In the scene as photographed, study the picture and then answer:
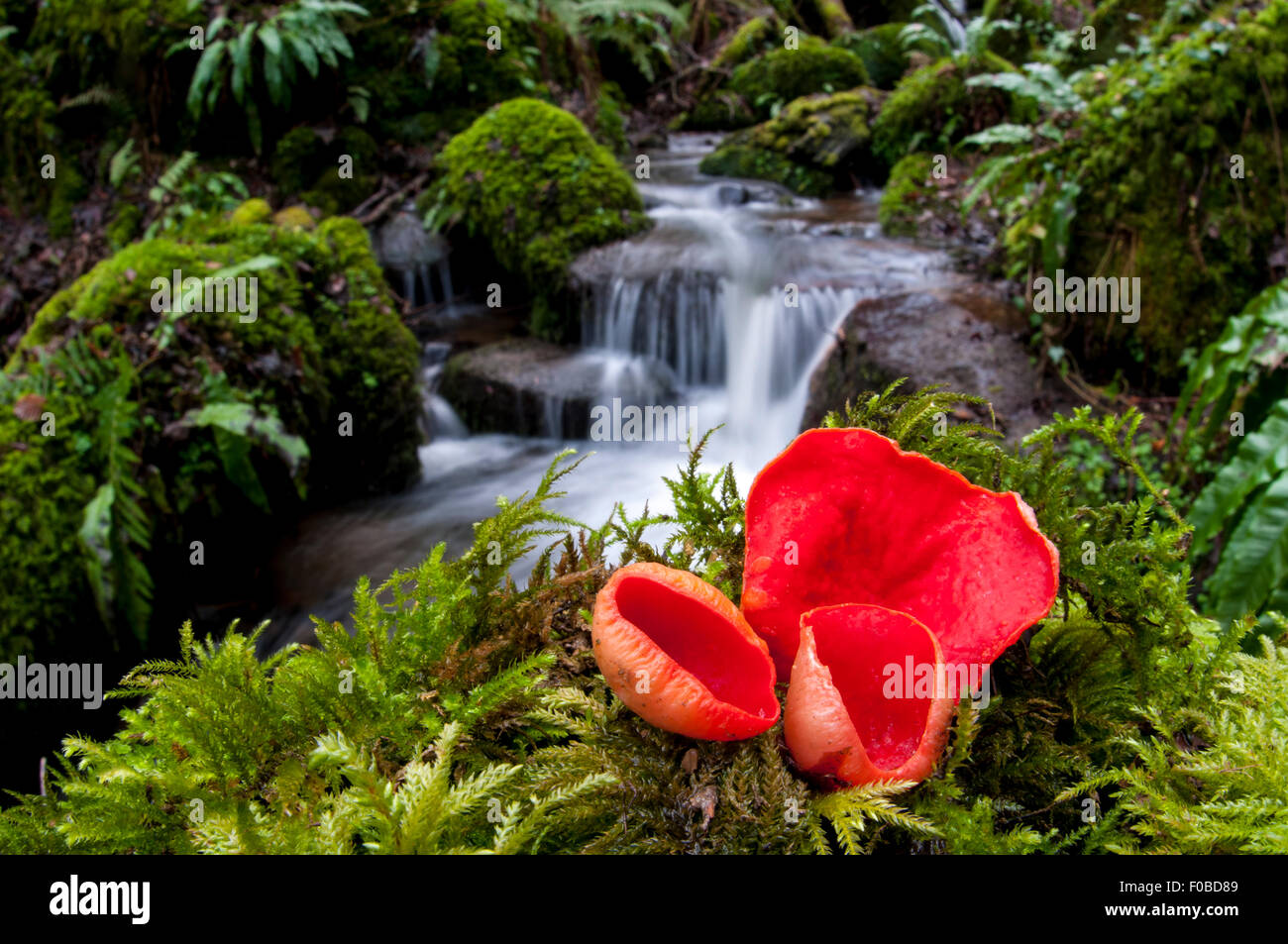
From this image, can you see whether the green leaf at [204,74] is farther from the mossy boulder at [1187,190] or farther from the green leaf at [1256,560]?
the green leaf at [1256,560]

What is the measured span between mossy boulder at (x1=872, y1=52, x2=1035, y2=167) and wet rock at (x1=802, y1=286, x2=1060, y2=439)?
12.9ft

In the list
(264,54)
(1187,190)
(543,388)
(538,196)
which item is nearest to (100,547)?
(543,388)

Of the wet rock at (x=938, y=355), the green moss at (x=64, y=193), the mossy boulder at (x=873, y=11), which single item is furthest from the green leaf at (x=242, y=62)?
the mossy boulder at (x=873, y=11)

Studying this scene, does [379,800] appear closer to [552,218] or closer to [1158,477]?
[1158,477]

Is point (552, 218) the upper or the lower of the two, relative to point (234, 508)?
upper

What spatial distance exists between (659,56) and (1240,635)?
41.5 ft

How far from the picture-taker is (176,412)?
387 centimetres

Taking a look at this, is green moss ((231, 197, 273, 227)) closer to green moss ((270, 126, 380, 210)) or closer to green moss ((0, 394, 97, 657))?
green moss ((270, 126, 380, 210))

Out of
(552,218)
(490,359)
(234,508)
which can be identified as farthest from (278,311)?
(552,218)

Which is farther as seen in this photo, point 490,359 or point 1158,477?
point 490,359

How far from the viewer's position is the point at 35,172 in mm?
7500

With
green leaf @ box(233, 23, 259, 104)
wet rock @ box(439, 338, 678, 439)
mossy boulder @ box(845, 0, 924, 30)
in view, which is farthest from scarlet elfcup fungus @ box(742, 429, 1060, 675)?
mossy boulder @ box(845, 0, 924, 30)

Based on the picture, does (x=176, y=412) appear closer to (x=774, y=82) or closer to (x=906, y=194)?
(x=906, y=194)

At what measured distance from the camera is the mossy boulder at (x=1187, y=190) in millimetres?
4062
